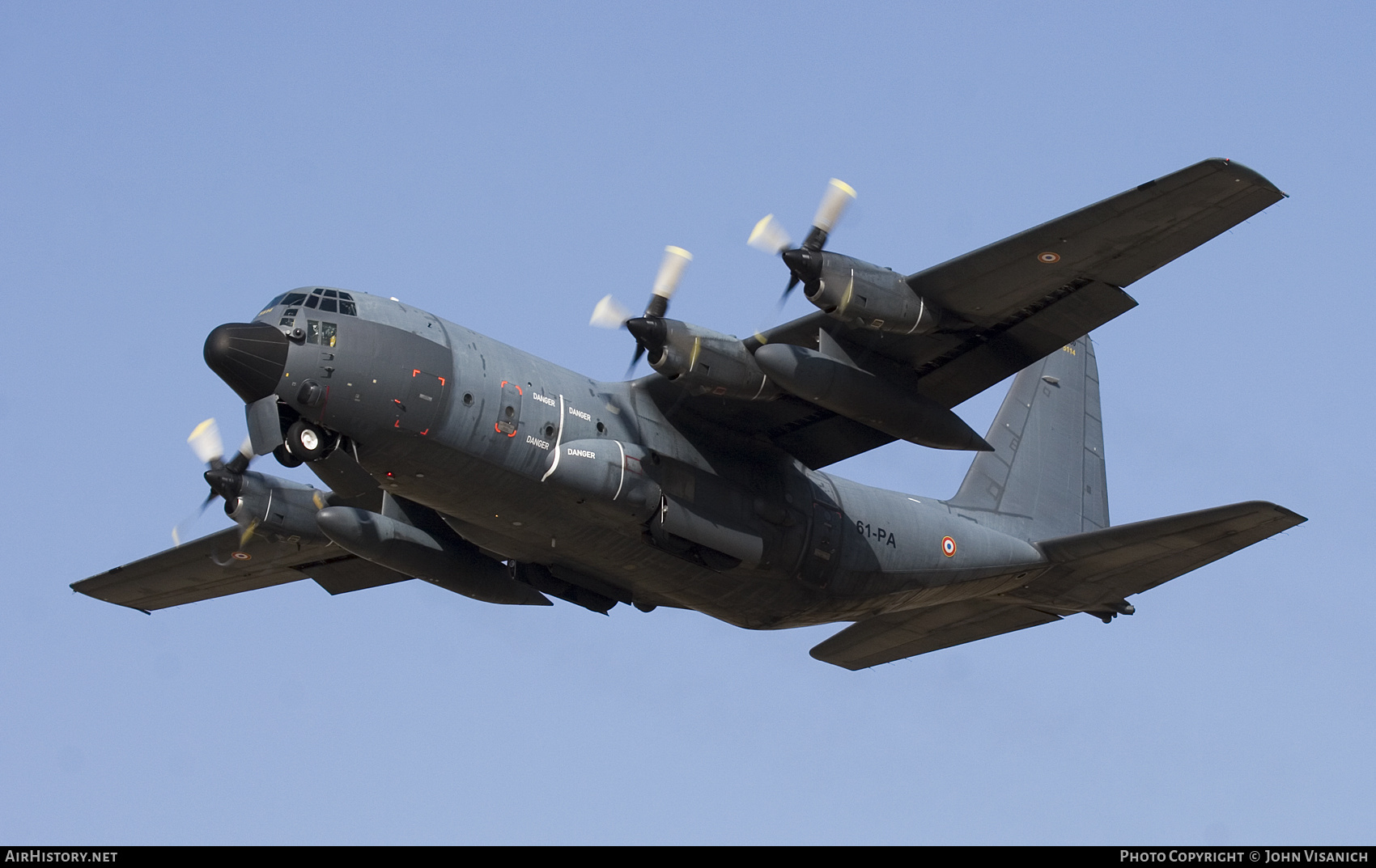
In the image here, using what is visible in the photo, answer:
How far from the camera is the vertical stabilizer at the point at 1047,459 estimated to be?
25.9m

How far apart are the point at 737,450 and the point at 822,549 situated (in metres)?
1.87

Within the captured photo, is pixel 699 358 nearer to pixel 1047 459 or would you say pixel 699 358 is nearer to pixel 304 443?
pixel 304 443

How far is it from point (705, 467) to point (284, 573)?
8.64 m

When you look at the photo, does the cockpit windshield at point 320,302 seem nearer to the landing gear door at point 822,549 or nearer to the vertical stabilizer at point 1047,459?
the landing gear door at point 822,549

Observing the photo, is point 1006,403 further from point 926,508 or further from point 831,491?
point 831,491

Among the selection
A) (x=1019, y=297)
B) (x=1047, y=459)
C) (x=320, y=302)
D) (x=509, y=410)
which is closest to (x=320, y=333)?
(x=320, y=302)

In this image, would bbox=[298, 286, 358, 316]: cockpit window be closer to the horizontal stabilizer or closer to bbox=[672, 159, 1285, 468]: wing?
bbox=[672, 159, 1285, 468]: wing

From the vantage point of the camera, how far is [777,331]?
2105 centimetres

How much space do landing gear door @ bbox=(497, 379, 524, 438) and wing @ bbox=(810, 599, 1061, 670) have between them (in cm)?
788

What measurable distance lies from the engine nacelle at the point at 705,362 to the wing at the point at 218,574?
773cm

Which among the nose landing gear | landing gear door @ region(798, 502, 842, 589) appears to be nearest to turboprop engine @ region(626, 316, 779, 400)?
landing gear door @ region(798, 502, 842, 589)

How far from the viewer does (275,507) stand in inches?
920

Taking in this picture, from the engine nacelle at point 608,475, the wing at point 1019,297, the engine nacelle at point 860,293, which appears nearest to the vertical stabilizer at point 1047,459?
the wing at point 1019,297

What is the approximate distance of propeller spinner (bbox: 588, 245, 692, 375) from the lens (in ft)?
65.7
